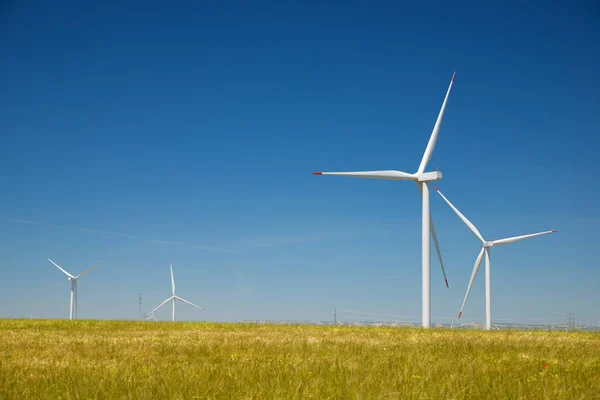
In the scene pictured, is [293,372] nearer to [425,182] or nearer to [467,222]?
[425,182]

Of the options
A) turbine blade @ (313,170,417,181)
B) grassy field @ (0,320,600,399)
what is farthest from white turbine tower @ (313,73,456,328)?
grassy field @ (0,320,600,399)

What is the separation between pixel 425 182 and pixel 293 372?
35.3 metres

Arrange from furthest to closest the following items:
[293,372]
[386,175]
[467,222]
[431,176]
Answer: [467,222] < [386,175] < [431,176] < [293,372]

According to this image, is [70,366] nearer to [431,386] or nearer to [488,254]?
[431,386]

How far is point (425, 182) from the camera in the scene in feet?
141

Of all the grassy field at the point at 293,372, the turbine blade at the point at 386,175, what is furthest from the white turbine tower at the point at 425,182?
the grassy field at the point at 293,372

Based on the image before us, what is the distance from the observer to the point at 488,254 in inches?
2410

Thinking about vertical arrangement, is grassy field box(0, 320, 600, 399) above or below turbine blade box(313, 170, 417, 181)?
below

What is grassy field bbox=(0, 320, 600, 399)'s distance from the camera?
7914mm

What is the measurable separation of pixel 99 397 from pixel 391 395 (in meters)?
4.13

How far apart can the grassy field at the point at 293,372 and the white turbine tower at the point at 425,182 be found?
2339cm

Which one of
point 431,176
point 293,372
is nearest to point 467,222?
point 431,176

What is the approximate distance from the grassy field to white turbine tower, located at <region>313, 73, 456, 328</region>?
921 inches

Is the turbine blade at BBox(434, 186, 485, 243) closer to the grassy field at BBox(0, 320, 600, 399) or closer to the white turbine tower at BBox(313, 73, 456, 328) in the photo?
the white turbine tower at BBox(313, 73, 456, 328)
